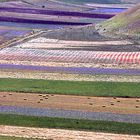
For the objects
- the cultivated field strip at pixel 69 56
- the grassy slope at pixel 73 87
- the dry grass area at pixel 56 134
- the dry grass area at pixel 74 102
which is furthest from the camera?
the cultivated field strip at pixel 69 56

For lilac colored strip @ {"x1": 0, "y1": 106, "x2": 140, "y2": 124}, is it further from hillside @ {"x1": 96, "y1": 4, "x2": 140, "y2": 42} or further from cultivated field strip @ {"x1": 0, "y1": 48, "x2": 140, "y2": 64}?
hillside @ {"x1": 96, "y1": 4, "x2": 140, "y2": 42}

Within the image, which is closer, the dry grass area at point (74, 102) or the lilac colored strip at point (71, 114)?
the lilac colored strip at point (71, 114)

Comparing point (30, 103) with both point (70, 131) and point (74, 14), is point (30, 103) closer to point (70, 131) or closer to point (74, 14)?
point (70, 131)

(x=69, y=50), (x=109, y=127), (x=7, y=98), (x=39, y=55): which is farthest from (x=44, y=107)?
(x=69, y=50)

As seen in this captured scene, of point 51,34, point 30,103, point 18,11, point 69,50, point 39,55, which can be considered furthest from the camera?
point 18,11

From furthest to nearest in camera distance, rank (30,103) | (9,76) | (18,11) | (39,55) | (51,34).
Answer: (18,11) < (51,34) < (39,55) < (9,76) < (30,103)

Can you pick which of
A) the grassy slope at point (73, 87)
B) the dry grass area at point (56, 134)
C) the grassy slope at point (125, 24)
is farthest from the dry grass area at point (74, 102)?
the grassy slope at point (125, 24)

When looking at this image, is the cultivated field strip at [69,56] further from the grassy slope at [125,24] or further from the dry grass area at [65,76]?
the grassy slope at [125,24]
